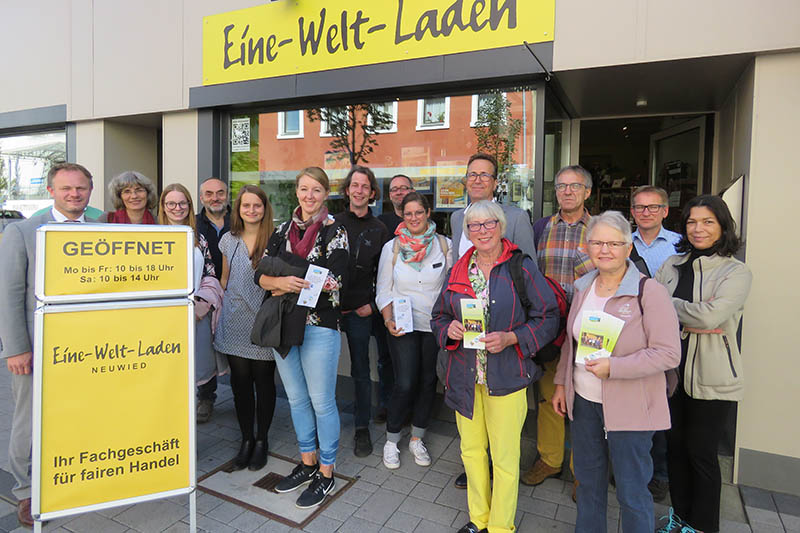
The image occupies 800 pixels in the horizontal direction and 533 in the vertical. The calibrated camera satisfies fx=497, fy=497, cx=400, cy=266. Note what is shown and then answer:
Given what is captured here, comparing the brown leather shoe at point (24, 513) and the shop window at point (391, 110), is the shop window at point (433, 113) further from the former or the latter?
the brown leather shoe at point (24, 513)

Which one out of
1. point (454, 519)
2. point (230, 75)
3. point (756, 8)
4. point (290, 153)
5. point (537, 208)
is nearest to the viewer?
point (454, 519)

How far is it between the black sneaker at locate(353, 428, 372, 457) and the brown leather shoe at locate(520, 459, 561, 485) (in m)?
1.18

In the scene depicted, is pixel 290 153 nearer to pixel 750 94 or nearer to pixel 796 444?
pixel 750 94

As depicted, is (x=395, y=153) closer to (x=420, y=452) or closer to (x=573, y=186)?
(x=573, y=186)

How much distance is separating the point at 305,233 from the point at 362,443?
1.81 meters

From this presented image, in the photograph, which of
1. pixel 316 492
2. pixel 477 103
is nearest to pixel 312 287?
pixel 316 492

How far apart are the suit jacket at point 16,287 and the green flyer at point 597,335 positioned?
305 cm

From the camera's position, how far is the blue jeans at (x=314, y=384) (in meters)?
3.15

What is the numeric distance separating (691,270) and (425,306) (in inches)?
65.3

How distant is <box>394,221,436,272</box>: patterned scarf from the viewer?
11.5 ft

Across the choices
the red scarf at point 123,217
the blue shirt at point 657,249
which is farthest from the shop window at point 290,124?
the blue shirt at point 657,249

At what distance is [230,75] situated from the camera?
5.32 metres

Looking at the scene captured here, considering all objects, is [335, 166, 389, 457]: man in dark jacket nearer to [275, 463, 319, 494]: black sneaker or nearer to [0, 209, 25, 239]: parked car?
[275, 463, 319, 494]: black sneaker

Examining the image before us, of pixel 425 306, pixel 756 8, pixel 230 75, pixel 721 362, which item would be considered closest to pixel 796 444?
pixel 721 362
